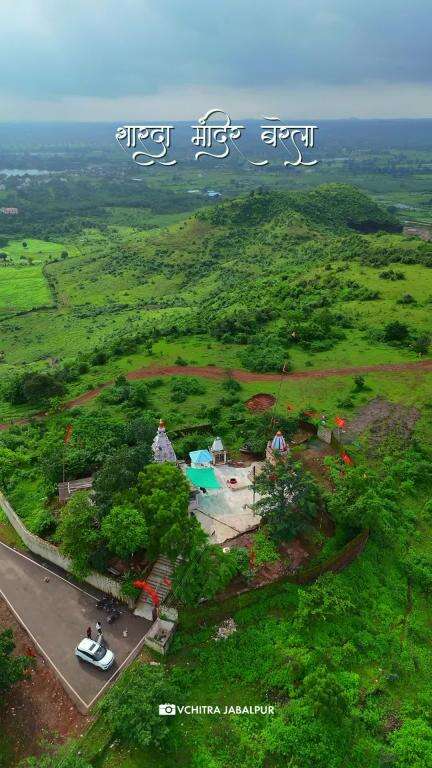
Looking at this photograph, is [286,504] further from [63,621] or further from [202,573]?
[63,621]

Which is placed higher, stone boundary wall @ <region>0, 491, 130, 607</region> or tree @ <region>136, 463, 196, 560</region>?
tree @ <region>136, 463, 196, 560</region>

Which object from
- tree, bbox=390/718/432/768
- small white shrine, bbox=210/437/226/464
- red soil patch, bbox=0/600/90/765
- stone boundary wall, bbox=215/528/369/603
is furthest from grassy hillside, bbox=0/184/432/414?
tree, bbox=390/718/432/768

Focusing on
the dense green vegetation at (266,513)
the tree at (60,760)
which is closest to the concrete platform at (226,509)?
the dense green vegetation at (266,513)

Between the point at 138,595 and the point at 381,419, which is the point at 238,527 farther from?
the point at 381,419

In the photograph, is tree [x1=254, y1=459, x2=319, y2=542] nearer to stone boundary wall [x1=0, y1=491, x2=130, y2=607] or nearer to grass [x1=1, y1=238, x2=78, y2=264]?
stone boundary wall [x1=0, y1=491, x2=130, y2=607]

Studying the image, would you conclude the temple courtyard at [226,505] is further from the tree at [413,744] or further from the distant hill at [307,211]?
the distant hill at [307,211]

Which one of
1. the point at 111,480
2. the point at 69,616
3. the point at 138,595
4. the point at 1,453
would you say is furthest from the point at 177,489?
the point at 1,453

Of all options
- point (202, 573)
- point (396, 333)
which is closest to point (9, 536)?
point (202, 573)
